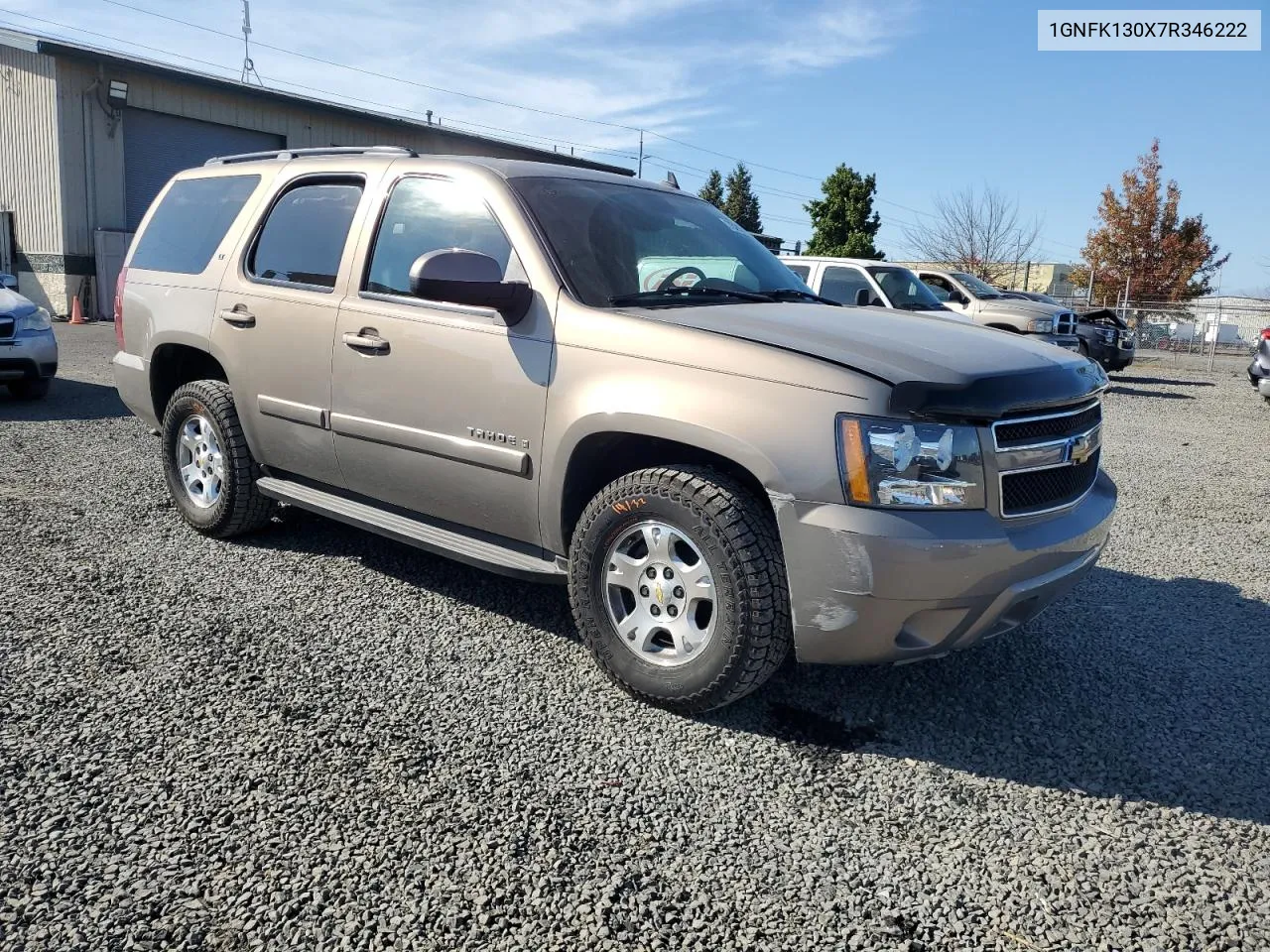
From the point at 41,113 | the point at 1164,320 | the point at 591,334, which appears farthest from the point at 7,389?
the point at 1164,320

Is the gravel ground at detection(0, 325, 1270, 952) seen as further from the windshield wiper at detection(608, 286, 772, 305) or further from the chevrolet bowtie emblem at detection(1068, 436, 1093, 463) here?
the windshield wiper at detection(608, 286, 772, 305)

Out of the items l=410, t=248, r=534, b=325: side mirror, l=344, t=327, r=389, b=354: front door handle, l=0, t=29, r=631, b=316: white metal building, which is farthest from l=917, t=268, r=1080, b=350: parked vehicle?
l=0, t=29, r=631, b=316: white metal building

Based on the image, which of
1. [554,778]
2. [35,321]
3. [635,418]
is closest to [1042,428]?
[635,418]

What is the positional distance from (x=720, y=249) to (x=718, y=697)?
216cm

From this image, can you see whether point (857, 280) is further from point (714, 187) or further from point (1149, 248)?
point (714, 187)

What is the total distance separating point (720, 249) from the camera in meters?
4.48

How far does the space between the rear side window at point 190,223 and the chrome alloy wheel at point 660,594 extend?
10.0 ft

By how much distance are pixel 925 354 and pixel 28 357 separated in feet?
30.3

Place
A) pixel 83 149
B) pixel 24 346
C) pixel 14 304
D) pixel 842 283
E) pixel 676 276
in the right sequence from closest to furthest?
pixel 676 276 < pixel 24 346 < pixel 14 304 < pixel 842 283 < pixel 83 149

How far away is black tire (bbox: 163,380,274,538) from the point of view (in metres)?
4.91

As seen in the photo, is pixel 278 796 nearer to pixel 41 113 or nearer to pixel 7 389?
pixel 7 389

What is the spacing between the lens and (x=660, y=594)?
3369 millimetres

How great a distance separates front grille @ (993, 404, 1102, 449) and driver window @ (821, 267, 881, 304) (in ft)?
29.8

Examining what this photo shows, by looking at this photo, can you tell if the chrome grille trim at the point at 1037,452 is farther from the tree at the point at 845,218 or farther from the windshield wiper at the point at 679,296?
the tree at the point at 845,218
